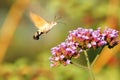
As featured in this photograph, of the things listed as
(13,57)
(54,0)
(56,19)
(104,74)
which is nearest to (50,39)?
(13,57)

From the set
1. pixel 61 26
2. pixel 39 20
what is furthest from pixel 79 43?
pixel 61 26

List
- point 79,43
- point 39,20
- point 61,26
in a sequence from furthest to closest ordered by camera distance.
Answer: point 61,26, point 39,20, point 79,43

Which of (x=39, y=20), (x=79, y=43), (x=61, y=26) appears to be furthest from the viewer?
(x=61, y=26)

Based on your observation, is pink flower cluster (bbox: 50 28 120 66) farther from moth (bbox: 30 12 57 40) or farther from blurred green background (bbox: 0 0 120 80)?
blurred green background (bbox: 0 0 120 80)

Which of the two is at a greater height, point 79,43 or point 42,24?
point 42,24

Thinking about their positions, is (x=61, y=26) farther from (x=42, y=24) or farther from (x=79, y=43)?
(x=79, y=43)

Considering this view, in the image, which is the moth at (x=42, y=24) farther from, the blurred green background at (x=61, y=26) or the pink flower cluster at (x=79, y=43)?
the blurred green background at (x=61, y=26)

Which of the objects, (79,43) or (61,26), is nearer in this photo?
(79,43)

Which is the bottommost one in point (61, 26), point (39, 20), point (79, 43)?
point (79, 43)

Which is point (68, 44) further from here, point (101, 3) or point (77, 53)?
point (101, 3)
